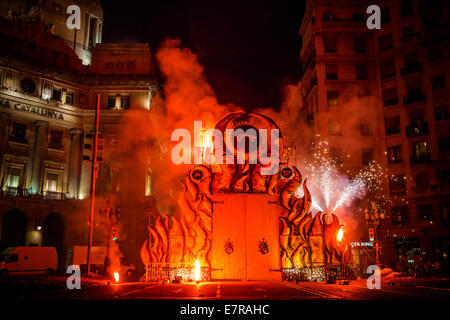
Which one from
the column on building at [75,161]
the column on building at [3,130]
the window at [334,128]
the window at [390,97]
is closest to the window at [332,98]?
the window at [334,128]

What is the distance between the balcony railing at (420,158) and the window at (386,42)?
16349 mm

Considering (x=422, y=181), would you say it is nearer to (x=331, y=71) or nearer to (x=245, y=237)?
(x=331, y=71)

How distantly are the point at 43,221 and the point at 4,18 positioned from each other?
28259 millimetres

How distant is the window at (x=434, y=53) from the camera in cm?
5107

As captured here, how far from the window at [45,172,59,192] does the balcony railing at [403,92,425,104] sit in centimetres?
4781

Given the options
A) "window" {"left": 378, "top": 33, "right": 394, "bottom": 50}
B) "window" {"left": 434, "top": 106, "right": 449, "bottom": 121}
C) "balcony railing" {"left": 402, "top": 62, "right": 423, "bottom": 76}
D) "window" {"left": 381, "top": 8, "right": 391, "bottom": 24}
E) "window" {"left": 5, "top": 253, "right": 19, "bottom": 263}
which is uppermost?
"window" {"left": 381, "top": 8, "right": 391, "bottom": 24}

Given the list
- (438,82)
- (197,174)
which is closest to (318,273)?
(197,174)

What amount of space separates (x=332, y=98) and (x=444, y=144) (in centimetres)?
1543

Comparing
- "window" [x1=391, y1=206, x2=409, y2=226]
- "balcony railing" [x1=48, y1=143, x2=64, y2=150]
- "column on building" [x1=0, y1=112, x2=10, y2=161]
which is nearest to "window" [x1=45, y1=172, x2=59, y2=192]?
"balcony railing" [x1=48, y1=143, x2=64, y2=150]

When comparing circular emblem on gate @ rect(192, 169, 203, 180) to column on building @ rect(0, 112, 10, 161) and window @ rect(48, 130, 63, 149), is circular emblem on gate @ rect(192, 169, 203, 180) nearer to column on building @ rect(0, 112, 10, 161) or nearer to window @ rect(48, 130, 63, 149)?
column on building @ rect(0, 112, 10, 161)

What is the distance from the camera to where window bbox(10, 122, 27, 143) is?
165 ft

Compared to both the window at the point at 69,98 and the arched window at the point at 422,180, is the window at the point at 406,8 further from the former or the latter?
the window at the point at 69,98

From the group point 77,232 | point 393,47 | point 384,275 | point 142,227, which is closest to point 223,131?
point 384,275

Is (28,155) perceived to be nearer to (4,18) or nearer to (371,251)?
(4,18)
